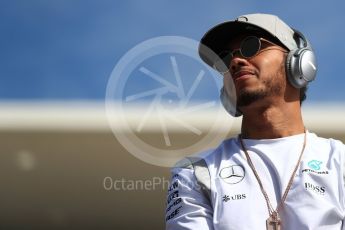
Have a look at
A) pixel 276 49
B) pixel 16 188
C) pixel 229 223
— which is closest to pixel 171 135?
pixel 16 188

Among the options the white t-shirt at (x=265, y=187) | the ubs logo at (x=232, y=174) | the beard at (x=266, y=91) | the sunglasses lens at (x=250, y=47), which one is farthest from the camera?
the sunglasses lens at (x=250, y=47)

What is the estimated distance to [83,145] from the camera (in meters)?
6.47

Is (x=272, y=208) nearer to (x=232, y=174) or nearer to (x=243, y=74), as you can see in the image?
(x=232, y=174)

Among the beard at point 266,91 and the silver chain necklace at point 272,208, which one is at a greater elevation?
the beard at point 266,91

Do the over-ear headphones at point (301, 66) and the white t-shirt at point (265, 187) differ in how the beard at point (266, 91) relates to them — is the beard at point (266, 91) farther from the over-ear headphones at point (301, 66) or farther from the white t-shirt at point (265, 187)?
the white t-shirt at point (265, 187)

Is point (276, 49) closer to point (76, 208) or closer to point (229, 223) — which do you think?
point (229, 223)

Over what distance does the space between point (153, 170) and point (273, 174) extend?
5003 millimetres

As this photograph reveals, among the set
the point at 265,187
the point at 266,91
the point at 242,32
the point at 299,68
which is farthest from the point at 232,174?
the point at 242,32

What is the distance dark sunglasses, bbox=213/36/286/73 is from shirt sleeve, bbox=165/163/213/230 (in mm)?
659

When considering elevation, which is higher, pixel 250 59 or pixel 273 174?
pixel 250 59

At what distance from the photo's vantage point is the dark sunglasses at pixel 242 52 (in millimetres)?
2807

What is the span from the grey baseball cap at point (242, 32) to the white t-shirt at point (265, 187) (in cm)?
56

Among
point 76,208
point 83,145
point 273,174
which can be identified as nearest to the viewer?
point 273,174

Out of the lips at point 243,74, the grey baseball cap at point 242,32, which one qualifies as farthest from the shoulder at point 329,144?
the grey baseball cap at point 242,32
